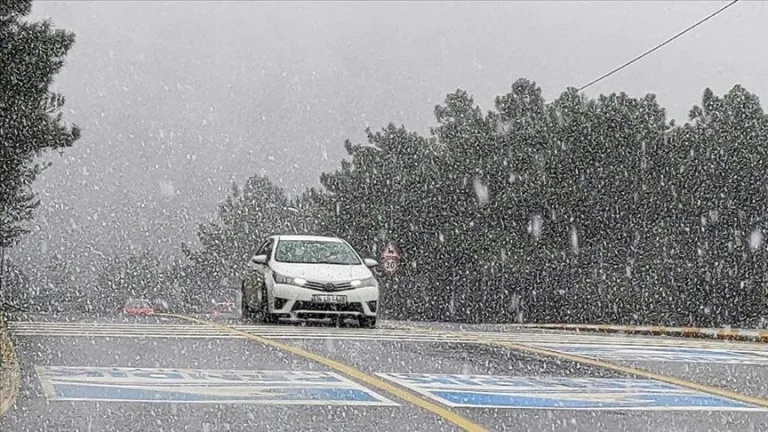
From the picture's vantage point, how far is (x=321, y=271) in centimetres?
1719

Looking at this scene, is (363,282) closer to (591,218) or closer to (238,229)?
(591,218)

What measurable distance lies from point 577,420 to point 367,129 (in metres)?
56.8

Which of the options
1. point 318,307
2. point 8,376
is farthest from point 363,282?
point 8,376

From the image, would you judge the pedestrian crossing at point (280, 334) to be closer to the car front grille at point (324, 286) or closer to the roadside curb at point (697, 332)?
the car front grille at point (324, 286)

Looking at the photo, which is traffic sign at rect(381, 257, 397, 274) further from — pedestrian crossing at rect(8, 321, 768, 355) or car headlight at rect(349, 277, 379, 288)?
pedestrian crossing at rect(8, 321, 768, 355)

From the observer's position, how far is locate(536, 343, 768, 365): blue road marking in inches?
459

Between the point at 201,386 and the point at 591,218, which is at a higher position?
the point at 591,218

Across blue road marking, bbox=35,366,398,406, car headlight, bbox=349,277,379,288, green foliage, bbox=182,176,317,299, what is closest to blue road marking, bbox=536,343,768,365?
blue road marking, bbox=35,366,398,406

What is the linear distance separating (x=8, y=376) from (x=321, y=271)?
8537 millimetres

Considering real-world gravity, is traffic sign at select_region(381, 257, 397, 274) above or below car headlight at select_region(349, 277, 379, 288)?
above

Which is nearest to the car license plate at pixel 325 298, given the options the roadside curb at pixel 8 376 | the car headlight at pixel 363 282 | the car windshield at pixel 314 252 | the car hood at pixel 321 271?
the car hood at pixel 321 271

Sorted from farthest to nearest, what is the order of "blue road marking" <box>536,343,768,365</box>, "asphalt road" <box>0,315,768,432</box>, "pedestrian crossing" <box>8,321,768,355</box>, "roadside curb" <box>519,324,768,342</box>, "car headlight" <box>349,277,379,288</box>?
"roadside curb" <box>519,324,768,342</box>
"car headlight" <box>349,277,379,288</box>
"pedestrian crossing" <box>8,321,768,355</box>
"blue road marking" <box>536,343,768,365</box>
"asphalt road" <box>0,315,768,432</box>

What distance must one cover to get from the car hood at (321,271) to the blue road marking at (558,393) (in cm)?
756

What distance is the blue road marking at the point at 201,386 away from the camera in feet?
25.6
